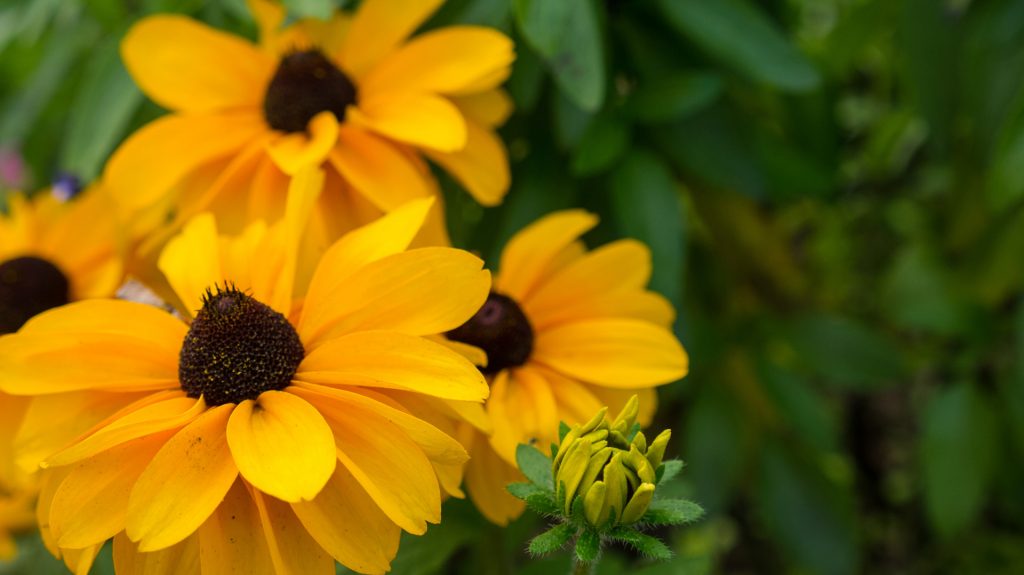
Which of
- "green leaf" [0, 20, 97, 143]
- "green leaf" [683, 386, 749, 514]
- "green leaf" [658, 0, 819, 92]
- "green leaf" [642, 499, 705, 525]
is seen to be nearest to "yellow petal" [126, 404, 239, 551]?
"green leaf" [642, 499, 705, 525]

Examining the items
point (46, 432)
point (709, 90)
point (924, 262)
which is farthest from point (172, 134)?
point (924, 262)

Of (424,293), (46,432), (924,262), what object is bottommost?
(924,262)

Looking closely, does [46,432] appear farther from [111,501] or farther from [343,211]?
[343,211]

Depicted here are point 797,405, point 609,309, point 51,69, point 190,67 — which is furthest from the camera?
point 51,69

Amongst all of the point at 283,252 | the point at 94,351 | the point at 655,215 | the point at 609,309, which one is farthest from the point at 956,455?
the point at 94,351

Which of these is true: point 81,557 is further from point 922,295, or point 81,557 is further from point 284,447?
point 922,295

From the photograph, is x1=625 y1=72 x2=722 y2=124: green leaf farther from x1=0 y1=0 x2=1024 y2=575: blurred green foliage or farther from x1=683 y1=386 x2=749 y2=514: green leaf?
x1=683 y1=386 x2=749 y2=514: green leaf
